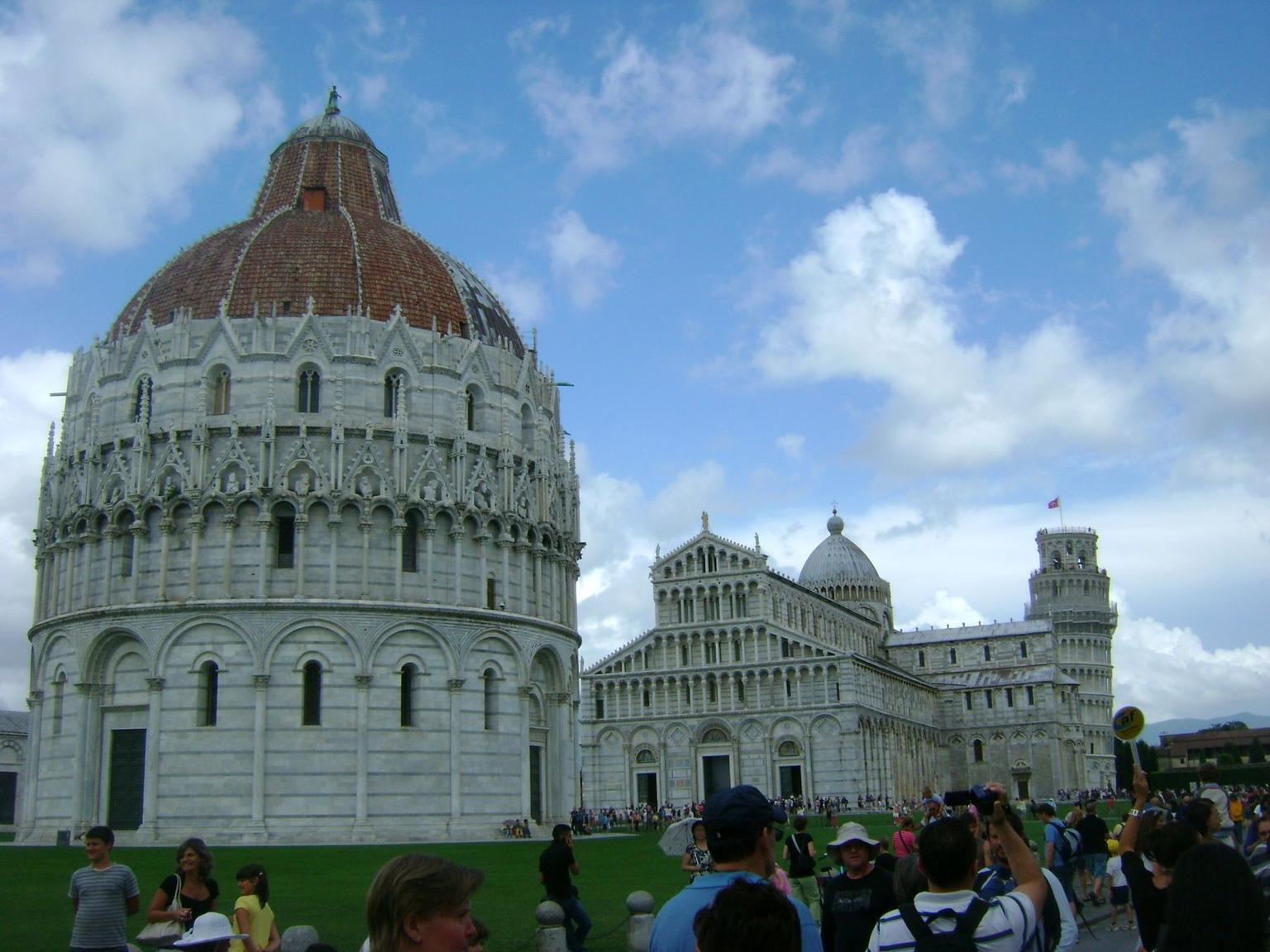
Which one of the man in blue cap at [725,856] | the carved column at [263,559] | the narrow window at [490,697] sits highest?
the carved column at [263,559]

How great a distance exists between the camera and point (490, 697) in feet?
154

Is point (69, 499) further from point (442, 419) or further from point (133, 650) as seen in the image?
point (442, 419)

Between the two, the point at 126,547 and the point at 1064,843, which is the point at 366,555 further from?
the point at 1064,843

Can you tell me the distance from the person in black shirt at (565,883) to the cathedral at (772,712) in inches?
2853

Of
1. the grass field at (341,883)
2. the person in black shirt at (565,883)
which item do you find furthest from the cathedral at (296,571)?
the person in black shirt at (565,883)

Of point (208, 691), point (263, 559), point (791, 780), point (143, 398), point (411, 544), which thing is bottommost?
point (791, 780)

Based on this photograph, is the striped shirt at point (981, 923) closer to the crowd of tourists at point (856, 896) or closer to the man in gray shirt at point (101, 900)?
the crowd of tourists at point (856, 896)

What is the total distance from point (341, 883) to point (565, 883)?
1231 centimetres

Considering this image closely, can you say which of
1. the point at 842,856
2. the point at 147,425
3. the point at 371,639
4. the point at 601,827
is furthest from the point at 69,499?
the point at 842,856

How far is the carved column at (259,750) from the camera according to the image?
42156 millimetres

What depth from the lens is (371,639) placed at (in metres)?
44.1

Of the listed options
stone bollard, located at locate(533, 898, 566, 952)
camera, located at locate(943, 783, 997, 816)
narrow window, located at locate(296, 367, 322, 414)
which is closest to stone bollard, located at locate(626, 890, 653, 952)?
stone bollard, located at locate(533, 898, 566, 952)

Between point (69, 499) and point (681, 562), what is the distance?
54865 mm

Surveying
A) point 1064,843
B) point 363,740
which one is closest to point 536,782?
point 363,740
